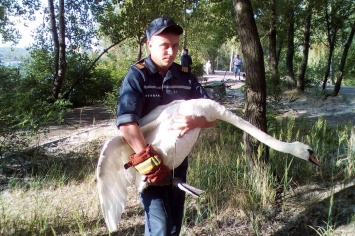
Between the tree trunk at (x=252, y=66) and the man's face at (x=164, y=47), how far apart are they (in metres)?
1.66

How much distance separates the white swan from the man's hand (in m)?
0.11

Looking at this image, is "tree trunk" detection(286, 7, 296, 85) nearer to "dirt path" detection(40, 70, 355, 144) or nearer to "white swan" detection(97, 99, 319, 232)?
"dirt path" detection(40, 70, 355, 144)

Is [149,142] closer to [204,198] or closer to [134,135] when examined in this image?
[134,135]

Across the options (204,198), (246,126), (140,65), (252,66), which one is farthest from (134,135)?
(252,66)

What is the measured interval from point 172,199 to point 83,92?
424 inches

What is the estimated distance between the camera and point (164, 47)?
179cm

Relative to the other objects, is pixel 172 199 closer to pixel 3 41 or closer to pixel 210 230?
pixel 210 230

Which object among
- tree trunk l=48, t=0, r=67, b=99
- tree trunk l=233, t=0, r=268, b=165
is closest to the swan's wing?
tree trunk l=233, t=0, r=268, b=165

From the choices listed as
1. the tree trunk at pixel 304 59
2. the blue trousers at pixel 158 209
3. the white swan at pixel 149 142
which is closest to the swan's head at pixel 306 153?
the white swan at pixel 149 142

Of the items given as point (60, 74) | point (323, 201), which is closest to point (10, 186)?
point (323, 201)

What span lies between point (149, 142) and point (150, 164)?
0.80 feet

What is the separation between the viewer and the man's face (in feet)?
5.83

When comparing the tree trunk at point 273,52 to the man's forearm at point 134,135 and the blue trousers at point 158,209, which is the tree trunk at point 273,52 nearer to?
the blue trousers at point 158,209

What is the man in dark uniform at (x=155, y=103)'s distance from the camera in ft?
5.40
